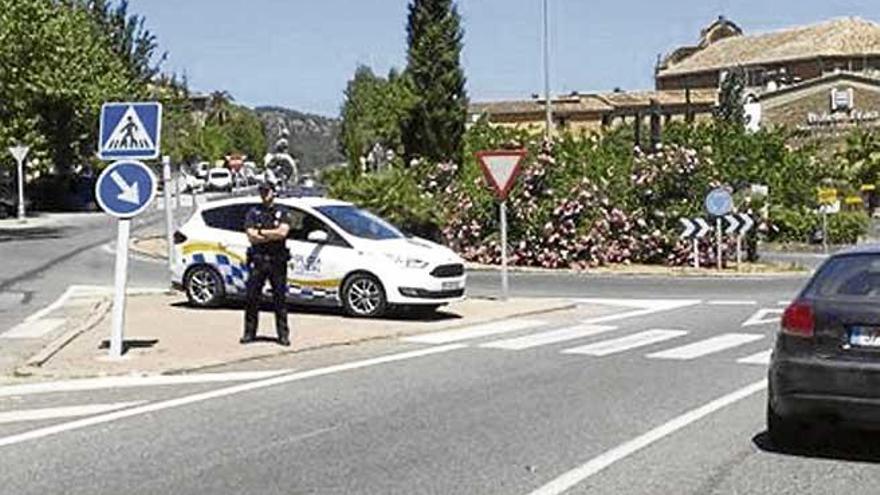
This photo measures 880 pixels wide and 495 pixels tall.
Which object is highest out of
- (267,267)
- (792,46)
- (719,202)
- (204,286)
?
(792,46)

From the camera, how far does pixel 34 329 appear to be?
61.2 ft

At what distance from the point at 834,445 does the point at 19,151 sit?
44896 mm

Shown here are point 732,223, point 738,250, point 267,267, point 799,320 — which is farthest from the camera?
point 738,250

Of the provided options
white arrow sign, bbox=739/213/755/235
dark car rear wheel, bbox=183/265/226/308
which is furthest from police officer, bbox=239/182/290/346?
white arrow sign, bbox=739/213/755/235

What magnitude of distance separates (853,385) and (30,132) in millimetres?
50257

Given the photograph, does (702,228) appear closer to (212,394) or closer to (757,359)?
(757,359)

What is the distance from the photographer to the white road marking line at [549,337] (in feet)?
55.4

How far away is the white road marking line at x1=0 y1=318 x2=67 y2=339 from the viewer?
58.3 feet

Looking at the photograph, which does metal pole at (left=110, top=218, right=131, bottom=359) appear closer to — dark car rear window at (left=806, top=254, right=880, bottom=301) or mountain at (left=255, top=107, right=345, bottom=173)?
dark car rear window at (left=806, top=254, right=880, bottom=301)

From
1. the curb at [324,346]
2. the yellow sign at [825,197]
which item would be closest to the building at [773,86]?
the yellow sign at [825,197]

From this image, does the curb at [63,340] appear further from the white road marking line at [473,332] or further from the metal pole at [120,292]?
the white road marking line at [473,332]

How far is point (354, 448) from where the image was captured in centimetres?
958

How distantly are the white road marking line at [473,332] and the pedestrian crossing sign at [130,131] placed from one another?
4.04 meters

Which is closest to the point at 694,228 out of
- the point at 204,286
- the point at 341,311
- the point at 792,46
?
the point at 341,311
